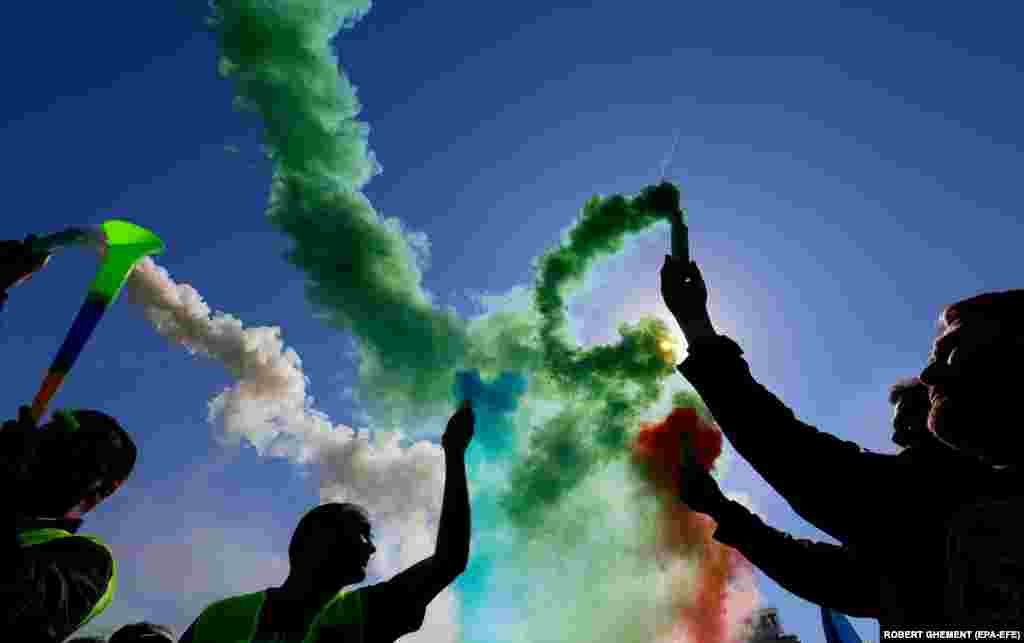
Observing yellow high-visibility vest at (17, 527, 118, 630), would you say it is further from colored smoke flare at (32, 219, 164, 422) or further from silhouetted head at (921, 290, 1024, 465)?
silhouetted head at (921, 290, 1024, 465)

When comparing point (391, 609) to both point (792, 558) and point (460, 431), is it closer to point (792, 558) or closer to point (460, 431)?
point (460, 431)

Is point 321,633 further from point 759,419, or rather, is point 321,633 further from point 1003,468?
point 1003,468

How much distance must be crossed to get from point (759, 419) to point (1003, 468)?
2.23 feet

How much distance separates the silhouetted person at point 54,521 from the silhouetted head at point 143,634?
161 cm

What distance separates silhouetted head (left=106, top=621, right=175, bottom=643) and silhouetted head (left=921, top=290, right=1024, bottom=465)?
579cm

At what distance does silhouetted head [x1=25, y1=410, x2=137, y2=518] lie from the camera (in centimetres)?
374

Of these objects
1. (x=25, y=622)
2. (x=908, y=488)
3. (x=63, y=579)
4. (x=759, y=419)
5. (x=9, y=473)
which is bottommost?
(x=25, y=622)

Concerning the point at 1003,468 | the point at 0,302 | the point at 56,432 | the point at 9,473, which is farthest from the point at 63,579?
the point at 1003,468

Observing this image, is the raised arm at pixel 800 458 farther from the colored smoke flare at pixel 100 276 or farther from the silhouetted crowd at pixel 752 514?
the colored smoke flare at pixel 100 276

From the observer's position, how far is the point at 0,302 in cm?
427

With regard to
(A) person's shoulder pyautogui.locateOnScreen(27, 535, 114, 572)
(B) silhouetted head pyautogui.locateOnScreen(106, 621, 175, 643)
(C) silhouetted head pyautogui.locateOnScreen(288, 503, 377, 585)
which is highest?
(C) silhouetted head pyautogui.locateOnScreen(288, 503, 377, 585)

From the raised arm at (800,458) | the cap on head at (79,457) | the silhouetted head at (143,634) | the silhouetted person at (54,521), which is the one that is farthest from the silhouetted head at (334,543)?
the raised arm at (800,458)

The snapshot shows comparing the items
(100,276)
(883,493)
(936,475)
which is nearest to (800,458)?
(883,493)

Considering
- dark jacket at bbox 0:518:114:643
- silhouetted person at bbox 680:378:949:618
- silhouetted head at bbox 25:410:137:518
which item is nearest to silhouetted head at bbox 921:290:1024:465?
silhouetted person at bbox 680:378:949:618
